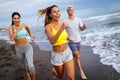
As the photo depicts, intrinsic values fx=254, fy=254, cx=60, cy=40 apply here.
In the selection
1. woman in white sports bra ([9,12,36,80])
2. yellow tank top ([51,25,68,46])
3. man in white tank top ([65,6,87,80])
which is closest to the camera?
yellow tank top ([51,25,68,46])

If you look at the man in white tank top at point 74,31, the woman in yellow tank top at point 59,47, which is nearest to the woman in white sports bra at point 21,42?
the man in white tank top at point 74,31

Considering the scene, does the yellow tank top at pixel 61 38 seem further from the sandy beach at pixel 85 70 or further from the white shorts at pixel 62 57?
the sandy beach at pixel 85 70

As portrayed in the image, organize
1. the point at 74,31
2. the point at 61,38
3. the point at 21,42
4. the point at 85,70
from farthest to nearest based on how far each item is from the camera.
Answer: the point at 85,70 → the point at 74,31 → the point at 21,42 → the point at 61,38

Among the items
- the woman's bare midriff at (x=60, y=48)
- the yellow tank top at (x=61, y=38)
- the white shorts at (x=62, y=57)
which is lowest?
the white shorts at (x=62, y=57)

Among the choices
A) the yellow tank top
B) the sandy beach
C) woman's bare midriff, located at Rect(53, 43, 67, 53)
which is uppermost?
the yellow tank top

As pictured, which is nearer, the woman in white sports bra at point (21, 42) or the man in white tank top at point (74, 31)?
the woman in white sports bra at point (21, 42)

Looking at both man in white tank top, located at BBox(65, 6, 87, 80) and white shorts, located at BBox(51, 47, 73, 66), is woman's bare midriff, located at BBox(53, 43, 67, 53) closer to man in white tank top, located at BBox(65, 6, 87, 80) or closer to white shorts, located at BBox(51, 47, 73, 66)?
white shorts, located at BBox(51, 47, 73, 66)

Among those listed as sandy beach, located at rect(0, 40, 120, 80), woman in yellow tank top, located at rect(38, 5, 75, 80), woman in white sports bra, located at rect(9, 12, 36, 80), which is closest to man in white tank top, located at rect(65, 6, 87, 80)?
sandy beach, located at rect(0, 40, 120, 80)

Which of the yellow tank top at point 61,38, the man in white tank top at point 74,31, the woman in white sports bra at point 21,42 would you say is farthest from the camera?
the man in white tank top at point 74,31

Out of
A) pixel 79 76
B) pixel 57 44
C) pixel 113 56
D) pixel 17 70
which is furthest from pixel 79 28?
pixel 17 70

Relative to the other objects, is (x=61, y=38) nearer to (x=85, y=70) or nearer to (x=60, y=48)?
(x=60, y=48)

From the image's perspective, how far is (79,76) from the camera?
6.89m

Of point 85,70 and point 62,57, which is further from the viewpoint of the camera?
point 85,70

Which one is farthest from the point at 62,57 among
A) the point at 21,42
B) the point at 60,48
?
the point at 21,42
